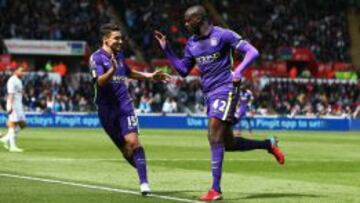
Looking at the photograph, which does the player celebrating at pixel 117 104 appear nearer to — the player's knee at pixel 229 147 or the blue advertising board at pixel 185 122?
the player's knee at pixel 229 147

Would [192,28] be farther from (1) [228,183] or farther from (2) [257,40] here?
(2) [257,40]

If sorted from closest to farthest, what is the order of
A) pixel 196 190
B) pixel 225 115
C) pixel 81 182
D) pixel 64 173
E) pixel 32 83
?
pixel 225 115
pixel 196 190
pixel 81 182
pixel 64 173
pixel 32 83

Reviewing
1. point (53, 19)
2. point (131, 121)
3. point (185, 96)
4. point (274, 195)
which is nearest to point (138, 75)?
point (131, 121)

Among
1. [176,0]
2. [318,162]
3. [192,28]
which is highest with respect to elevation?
[176,0]

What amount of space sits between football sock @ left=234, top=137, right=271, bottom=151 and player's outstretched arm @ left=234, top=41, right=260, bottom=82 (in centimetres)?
156

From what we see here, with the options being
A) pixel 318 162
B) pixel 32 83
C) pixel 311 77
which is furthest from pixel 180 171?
pixel 311 77

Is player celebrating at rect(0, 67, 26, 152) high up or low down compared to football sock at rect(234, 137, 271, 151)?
up

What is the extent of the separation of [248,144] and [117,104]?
2.05m

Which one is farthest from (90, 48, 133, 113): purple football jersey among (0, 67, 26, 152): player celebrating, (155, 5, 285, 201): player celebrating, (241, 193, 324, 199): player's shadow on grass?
(0, 67, 26, 152): player celebrating

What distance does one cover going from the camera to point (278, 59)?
192 ft

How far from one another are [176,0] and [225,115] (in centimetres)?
4609

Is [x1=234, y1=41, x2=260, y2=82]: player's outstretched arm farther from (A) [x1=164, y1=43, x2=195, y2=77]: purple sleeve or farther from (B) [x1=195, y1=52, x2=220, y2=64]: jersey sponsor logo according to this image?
(A) [x1=164, y1=43, x2=195, y2=77]: purple sleeve

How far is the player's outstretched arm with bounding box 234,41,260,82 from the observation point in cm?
1272

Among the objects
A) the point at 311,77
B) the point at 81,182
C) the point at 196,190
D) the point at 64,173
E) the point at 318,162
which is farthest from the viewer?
the point at 311,77
